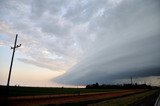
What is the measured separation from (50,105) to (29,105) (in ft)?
9.10

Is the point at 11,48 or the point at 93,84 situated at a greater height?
the point at 93,84

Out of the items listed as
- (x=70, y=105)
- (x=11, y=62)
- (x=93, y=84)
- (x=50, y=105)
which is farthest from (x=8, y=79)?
(x=93, y=84)

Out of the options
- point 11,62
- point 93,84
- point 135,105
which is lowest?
point 135,105

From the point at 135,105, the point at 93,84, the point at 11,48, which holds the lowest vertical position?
the point at 135,105

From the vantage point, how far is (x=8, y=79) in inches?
1071

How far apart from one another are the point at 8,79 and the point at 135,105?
52.4ft

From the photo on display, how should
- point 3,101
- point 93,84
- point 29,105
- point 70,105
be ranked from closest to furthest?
point 3,101, point 29,105, point 70,105, point 93,84

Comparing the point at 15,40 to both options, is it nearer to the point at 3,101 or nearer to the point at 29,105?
the point at 29,105

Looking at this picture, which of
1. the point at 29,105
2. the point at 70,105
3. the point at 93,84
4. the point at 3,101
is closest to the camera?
the point at 3,101

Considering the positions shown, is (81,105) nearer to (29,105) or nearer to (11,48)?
(29,105)

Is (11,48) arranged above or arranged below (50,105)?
above

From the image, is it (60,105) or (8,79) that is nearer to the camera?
(8,79)

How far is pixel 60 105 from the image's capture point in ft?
98.1

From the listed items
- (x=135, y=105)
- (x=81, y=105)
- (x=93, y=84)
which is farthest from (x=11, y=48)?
(x=93, y=84)
